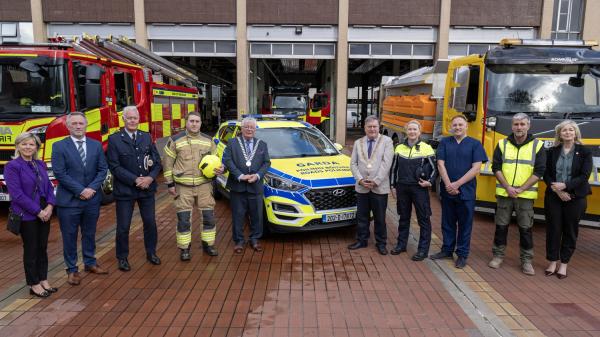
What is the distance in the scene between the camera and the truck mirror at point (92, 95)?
7.22 metres

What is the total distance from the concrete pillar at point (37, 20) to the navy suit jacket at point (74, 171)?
1655 centimetres

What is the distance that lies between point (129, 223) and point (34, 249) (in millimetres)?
1040

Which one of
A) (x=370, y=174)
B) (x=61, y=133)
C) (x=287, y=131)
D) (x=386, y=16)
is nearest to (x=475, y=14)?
(x=386, y=16)

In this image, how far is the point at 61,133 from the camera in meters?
6.76

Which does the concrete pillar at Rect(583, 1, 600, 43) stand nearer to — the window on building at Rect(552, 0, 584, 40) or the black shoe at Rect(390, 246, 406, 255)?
the window on building at Rect(552, 0, 584, 40)

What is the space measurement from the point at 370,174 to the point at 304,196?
0.91 meters

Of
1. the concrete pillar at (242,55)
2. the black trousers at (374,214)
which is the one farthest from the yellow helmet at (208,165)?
the concrete pillar at (242,55)

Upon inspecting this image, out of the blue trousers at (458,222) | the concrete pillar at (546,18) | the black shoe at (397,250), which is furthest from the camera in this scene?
the concrete pillar at (546,18)

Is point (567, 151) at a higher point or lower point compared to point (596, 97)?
lower

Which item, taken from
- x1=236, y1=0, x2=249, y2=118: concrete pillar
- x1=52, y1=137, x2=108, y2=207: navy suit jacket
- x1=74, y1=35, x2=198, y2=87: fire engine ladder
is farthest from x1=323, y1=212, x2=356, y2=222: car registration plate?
x1=236, y1=0, x2=249, y2=118: concrete pillar

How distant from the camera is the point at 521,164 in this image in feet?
16.3

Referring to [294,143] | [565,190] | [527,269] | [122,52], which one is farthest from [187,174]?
[122,52]

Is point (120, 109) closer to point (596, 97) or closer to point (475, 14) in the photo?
point (596, 97)

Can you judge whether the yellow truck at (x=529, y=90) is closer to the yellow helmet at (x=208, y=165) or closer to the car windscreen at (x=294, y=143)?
the car windscreen at (x=294, y=143)
